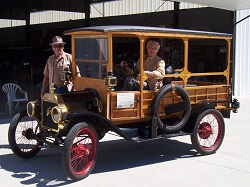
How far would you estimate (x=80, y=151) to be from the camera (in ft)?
15.9

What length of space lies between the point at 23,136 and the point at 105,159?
48.4 inches

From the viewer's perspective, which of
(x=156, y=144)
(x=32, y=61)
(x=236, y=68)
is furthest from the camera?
(x=32, y=61)

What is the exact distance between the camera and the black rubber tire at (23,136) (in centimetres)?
556

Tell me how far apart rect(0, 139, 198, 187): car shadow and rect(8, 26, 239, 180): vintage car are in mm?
211

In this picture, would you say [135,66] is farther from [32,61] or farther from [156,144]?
[32,61]

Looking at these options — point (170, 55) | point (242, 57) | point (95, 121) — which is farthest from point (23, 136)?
point (242, 57)

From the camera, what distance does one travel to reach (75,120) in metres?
4.89

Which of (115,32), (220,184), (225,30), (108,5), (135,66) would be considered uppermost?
(108,5)

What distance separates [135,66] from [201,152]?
5.43ft

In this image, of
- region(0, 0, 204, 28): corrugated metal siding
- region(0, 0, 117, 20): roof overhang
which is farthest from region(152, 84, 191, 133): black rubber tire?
region(0, 0, 117, 20): roof overhang

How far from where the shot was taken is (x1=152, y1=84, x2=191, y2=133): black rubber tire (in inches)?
210

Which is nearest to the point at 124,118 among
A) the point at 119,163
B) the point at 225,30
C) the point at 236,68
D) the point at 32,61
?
the point at 119,163

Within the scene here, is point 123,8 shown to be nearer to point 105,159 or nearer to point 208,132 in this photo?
point 208,132

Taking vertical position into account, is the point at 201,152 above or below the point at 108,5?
below
